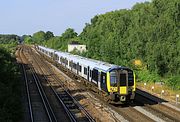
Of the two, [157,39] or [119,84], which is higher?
[157,39]

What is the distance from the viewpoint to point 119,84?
2794 cm

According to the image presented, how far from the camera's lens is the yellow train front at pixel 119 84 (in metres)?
28.0

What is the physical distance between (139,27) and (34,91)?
16.1m

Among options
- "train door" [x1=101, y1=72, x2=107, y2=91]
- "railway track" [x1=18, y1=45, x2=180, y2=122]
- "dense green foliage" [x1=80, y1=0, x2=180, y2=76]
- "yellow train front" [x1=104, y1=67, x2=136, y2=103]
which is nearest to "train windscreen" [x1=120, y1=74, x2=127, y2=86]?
"yellow train front" [x1=104, y1=67, x2=136, y2=103]

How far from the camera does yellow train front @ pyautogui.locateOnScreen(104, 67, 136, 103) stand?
27953 mm

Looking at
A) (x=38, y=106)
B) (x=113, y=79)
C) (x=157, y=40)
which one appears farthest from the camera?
(x=157, y=40)

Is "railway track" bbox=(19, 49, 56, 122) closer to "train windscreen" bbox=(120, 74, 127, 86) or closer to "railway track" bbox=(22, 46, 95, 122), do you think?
"railway track" bbox=(22, 46, 95, 122)

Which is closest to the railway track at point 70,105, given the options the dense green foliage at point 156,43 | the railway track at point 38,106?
the railway track at point 38,106

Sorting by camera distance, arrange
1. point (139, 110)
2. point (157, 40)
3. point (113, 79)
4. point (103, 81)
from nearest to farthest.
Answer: point (139, 110), point (113, 79), point (103, 81), point (157, 40)

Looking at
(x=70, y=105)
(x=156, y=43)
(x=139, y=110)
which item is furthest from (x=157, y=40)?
(x=139, y=110)

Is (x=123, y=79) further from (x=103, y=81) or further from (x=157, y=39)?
(x=157, y=39)

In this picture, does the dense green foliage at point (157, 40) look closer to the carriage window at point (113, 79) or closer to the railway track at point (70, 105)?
the railway track at point (70, 105)

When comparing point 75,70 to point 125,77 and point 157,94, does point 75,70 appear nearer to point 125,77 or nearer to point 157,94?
point 157,94

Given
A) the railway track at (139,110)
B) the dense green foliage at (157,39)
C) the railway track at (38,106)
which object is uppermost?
the dense green foliage at (157,39)
